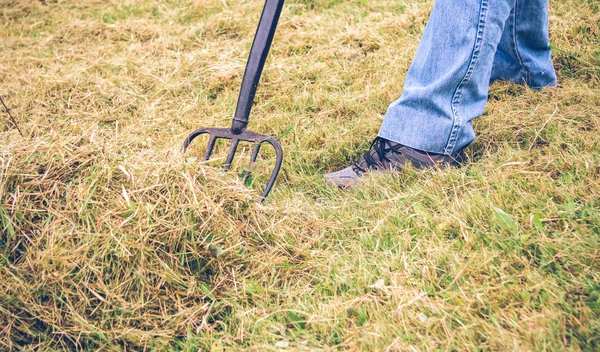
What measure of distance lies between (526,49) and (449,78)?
818 millimetres

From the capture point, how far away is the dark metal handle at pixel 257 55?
183 centimetres

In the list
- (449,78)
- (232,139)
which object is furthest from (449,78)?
(232,139)

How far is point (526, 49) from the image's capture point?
7.34 feet

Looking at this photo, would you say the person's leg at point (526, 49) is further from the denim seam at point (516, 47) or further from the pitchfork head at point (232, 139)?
the pitchfork head at point (232, 139)

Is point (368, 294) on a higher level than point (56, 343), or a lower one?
higher

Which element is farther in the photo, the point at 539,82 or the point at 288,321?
the point at 539,82

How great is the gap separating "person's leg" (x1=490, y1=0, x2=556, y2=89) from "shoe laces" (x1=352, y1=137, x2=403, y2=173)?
88 centimetres

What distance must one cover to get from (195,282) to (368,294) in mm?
527

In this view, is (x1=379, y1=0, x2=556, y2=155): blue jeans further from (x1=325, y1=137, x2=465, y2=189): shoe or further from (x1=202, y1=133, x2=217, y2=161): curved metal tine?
(x1=202, y1=133, x2=217, y2=161): curved metal tine

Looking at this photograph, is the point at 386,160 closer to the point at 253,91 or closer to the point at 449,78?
the point at 449,78

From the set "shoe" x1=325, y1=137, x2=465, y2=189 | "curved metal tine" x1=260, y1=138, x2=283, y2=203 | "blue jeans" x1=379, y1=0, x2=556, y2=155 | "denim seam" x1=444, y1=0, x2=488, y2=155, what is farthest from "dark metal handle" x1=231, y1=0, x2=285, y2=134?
"denim seam" x1=444, y1=0, x2=488, y2=155

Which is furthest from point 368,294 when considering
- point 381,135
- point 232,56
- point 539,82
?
point 232,56

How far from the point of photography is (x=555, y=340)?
106 centimetres

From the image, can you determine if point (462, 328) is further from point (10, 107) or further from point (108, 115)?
point (10, 107)
